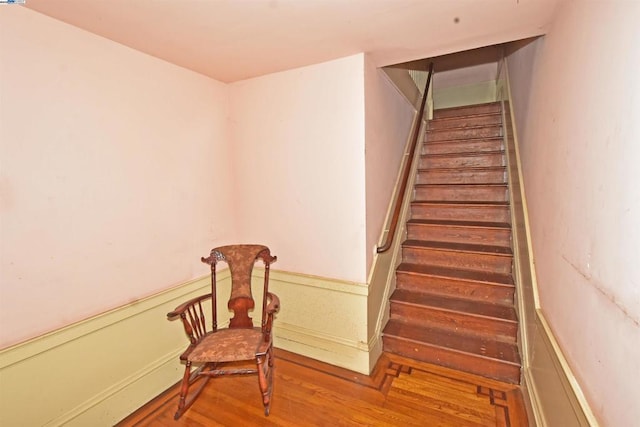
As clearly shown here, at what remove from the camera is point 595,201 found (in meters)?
1.07

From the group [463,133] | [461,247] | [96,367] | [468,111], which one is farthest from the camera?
[468,111]

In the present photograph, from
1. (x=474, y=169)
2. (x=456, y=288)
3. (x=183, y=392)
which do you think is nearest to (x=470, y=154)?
(x=474, y=169)

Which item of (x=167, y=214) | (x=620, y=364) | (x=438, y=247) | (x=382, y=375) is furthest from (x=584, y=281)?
(x=167, y=214)

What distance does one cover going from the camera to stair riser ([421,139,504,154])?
3.48 meters

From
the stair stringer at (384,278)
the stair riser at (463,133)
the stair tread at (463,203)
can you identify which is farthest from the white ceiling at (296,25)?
the stair riser at (463,133)

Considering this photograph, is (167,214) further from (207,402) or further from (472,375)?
(472,375)

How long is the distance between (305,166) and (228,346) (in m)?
1.35

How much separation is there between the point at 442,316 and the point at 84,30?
3015 millimetres

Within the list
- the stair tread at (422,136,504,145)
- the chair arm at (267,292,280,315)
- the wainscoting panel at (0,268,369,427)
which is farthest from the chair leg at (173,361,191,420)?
the stair tread at (422,136,504,145)

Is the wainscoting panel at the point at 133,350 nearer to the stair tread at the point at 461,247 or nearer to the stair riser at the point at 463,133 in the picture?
the stair tread at the point at 461,247

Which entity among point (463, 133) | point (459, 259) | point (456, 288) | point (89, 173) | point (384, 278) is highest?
point (463, 133)

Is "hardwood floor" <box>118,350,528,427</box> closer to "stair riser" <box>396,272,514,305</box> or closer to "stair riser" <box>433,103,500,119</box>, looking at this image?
"stair riser" <box>396,272,514,305</box>

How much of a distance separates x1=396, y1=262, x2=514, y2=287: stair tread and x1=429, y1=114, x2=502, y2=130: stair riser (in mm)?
1974

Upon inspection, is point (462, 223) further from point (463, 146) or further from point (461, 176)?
point (463, 146)
